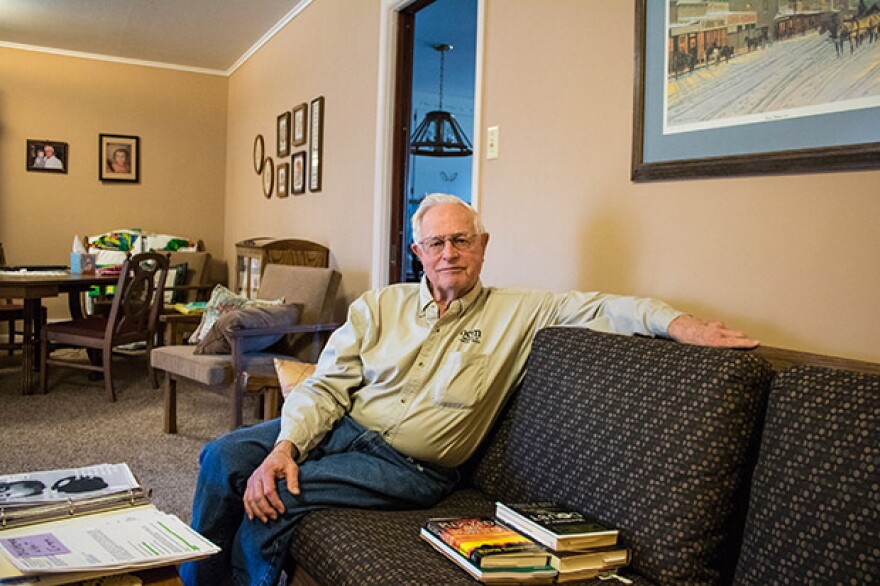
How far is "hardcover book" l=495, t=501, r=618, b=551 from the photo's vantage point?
1.41 m

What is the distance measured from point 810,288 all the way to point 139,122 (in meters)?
7.19

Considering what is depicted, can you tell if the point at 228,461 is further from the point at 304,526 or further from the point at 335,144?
the point at 335,144

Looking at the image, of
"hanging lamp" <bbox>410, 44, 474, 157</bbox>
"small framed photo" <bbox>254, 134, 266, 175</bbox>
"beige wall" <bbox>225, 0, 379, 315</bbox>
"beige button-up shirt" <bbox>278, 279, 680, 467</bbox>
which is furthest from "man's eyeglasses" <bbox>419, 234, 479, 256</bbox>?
"small framed photo" <bbox>254, 134, 266, 175</bbox>

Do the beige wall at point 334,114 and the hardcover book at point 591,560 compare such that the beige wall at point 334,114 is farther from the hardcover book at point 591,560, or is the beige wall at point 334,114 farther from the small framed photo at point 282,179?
the hardcover book at point 591,560

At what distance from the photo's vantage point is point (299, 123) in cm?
527

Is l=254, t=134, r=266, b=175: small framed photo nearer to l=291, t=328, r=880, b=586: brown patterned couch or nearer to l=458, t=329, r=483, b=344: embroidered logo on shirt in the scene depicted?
l=458, t=329, r=483, b=344: embroidered logo on shirt

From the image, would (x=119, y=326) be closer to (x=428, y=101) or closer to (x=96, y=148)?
(x=96, y=148)

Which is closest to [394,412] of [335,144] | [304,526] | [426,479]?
[426,479]

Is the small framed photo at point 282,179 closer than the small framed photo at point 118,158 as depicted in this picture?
Yes

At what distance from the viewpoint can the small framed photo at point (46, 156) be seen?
704cm

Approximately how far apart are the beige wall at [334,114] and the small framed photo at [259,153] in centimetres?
8

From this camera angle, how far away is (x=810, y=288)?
5.43ft

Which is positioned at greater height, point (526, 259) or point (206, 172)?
point (206, 172)

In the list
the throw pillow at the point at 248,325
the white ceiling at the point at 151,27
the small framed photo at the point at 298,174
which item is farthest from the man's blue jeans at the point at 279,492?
the white ceiling at the point at 151,27
